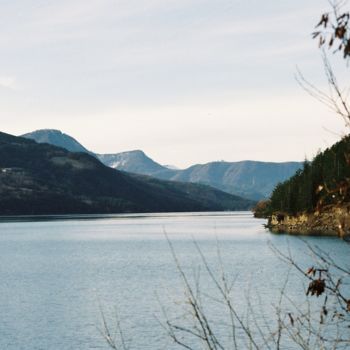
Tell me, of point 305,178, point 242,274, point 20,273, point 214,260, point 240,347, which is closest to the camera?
point 240,347

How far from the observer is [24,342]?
131 ft

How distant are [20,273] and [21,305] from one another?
1191 inches

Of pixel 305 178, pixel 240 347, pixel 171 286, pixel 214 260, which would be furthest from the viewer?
pixel 305 178

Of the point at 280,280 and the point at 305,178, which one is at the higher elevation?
the point at 305,178

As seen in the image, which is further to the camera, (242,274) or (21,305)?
(242,274)

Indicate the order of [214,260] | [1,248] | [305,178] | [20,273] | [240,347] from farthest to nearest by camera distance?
[305,178] → [1,248] → [214,260] → [20,273] → [240,347]

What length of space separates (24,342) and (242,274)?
39836 millimetres

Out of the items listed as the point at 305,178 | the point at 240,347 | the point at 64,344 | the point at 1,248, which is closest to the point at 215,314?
the point at 240,347

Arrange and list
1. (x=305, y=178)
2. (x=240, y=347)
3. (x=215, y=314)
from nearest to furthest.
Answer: (x=240, y=347)
(x=215, y=314)
(x=305, y=178)

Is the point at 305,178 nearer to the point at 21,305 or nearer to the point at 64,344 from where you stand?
the point at 21,305

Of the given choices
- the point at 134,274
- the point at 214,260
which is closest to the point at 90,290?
the point at 134,274

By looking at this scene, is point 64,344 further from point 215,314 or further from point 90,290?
point 90,290

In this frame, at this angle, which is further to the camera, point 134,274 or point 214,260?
point 214,260

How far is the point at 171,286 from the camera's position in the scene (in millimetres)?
64188
